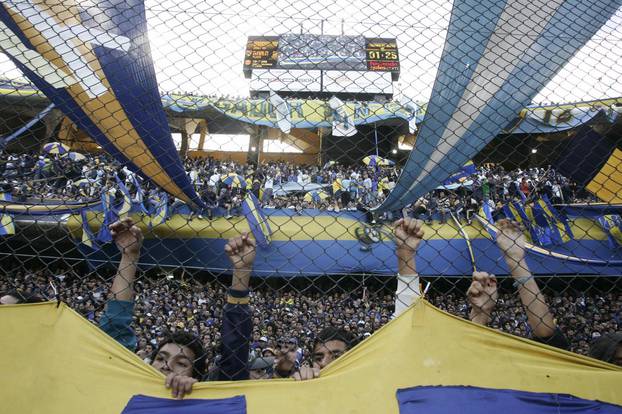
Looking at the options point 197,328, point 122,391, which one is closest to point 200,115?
point 197,328

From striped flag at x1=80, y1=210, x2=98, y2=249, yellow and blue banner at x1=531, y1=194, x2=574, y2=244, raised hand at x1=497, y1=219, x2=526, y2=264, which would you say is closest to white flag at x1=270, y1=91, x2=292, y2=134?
raised hand at x1=497, y1=219, x2=526, y2=264

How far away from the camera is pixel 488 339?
1.29 meters

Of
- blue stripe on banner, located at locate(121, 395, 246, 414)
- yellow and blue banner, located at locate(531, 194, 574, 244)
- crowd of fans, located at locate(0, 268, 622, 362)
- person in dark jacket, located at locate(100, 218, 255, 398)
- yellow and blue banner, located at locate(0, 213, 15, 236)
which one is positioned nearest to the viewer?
blue stripe on banner, located at locate(121, 395, 246, 414)

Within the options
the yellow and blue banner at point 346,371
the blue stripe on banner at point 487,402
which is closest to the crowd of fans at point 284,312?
the yellow and blue banner at point 346,371

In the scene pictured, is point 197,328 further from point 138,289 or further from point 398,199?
point 398,199

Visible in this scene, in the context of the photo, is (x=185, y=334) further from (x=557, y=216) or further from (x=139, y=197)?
(x=557, y=216)

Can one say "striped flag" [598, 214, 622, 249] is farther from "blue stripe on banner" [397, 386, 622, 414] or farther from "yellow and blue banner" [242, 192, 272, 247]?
"blue stripe on banner" [397, 386, 622, 414]

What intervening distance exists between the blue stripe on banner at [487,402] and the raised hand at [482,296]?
1.10ft

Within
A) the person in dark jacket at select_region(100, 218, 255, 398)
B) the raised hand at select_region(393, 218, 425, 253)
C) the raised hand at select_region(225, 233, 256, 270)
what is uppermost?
the raised hand at select_region(393, 218, 425, 253)

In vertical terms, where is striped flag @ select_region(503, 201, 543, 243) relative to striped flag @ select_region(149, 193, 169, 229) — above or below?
above

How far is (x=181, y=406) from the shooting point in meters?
1.15

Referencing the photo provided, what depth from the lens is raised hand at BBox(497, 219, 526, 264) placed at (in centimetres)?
160

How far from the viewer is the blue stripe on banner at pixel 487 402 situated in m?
1.17

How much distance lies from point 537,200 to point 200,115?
32.0 feet
